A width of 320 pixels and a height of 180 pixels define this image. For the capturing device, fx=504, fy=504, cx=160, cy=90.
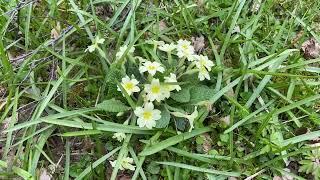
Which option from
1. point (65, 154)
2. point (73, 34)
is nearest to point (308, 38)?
point (73, 34)

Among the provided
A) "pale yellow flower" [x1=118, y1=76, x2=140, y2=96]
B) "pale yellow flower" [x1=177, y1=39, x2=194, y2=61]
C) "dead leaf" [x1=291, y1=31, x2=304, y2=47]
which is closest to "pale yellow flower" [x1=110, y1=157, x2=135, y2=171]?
"pale yellow flower" [x1=118, y1=76, x2=140, y2=96]

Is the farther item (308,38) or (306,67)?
(308,38)

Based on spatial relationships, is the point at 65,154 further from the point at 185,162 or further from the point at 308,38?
the point at 308,38

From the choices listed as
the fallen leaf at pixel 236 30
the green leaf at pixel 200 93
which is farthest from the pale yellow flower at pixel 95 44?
the fallen leaf at pixel 236 30

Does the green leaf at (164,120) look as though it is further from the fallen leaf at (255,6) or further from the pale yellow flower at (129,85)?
the fallen leaf at (255,6)

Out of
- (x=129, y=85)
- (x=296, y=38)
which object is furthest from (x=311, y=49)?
(x=129, y=85)
